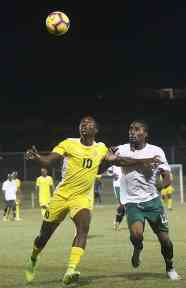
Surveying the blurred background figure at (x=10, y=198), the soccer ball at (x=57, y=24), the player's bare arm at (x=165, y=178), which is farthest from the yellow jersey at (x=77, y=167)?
the blurred background figure at (x=10, y=198)

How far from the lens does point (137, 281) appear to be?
366 inches

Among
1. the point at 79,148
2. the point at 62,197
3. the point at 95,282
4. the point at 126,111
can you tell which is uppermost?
the point at 126,111

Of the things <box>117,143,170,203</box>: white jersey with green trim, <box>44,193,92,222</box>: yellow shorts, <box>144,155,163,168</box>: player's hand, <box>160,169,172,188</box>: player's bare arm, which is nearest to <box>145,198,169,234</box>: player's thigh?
<box>117,143,170,203</box>: white jersey with green trim

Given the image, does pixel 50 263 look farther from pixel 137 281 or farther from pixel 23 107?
pixel 23 107

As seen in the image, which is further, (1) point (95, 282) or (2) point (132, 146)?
(2) point (132, 146)

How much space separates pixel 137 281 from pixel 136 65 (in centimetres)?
4206

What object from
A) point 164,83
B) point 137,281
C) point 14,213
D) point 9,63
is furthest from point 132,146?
point 164,83

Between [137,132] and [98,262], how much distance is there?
3.15m

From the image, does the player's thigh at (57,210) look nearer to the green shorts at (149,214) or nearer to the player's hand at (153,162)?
the green shorts at (149,214)

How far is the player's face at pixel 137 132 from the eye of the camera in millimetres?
9672

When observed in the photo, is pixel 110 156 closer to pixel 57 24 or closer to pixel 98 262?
pixel 98 262

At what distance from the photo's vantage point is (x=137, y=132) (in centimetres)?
970

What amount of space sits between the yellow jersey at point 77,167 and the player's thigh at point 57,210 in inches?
3.5

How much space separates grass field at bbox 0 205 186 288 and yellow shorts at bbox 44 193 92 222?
0.93m
